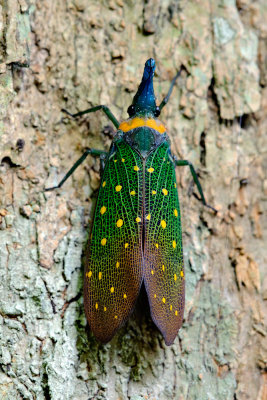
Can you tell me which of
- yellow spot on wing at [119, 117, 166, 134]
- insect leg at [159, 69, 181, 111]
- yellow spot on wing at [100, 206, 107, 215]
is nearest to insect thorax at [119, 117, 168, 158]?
yellow spot on wing at [119, 117, 166, 134]

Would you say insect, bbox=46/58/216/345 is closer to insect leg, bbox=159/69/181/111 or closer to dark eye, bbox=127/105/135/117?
dark eye, bbox=127/105/135/117

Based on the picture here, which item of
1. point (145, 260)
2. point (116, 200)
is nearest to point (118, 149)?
point (116, 200)

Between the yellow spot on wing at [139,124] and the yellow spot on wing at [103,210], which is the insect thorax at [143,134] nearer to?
the yellow spot on wing at [139,124]

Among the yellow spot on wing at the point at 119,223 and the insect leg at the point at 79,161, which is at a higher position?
the insect leg at the point at 79,161

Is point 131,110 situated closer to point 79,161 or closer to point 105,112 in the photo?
point 105,112

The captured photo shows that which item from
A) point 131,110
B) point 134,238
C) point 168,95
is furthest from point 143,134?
point 134,238

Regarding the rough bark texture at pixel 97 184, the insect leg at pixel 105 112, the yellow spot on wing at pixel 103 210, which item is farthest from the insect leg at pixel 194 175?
the yellow spot on wing at pixel 103 210

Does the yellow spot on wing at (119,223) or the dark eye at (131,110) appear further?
the dark eye at (131,110)
